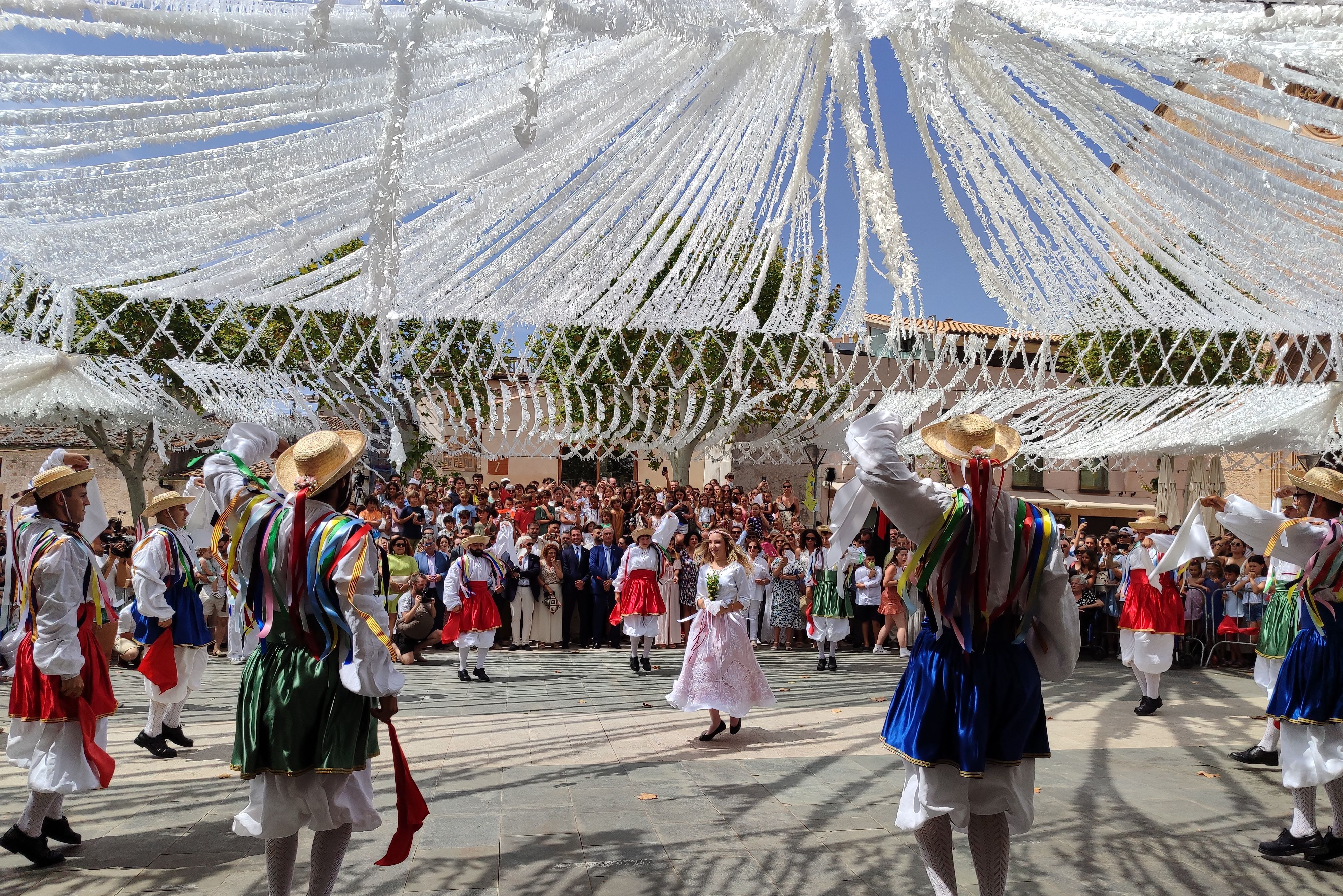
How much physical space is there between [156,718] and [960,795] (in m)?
4.83

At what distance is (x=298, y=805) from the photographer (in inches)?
111

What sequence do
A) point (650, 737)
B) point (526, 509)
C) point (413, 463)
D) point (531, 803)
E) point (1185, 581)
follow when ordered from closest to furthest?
point (531, 803), point (413, 463), point (650, 737), point (1185, 581), point (526, 509)

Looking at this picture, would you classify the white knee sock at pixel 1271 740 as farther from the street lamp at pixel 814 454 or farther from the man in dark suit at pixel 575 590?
the man in dark suit at pixel 575 590

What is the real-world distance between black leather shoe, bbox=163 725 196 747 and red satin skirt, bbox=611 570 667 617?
Result: 428 cm

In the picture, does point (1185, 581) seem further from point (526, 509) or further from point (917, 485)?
point (917, 485)

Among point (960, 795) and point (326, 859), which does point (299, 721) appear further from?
point (960, 795)

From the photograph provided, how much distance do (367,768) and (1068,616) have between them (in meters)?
2.28

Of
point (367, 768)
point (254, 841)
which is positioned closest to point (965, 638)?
point (367, 768)

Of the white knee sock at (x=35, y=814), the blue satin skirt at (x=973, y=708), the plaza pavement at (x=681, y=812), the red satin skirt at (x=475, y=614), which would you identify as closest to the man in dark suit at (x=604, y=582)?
the red satin skirt at (x=475, y=614)

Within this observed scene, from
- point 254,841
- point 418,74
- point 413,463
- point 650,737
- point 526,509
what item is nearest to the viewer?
point 418,74

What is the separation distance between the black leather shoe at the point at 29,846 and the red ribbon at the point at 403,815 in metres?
1.66

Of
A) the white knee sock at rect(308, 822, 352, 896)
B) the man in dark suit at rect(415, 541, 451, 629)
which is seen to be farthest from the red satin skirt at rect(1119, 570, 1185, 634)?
the man in dark suit at rect(415, 541, 451, 629)

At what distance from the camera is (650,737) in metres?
6.15

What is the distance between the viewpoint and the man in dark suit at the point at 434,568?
10461 mm
